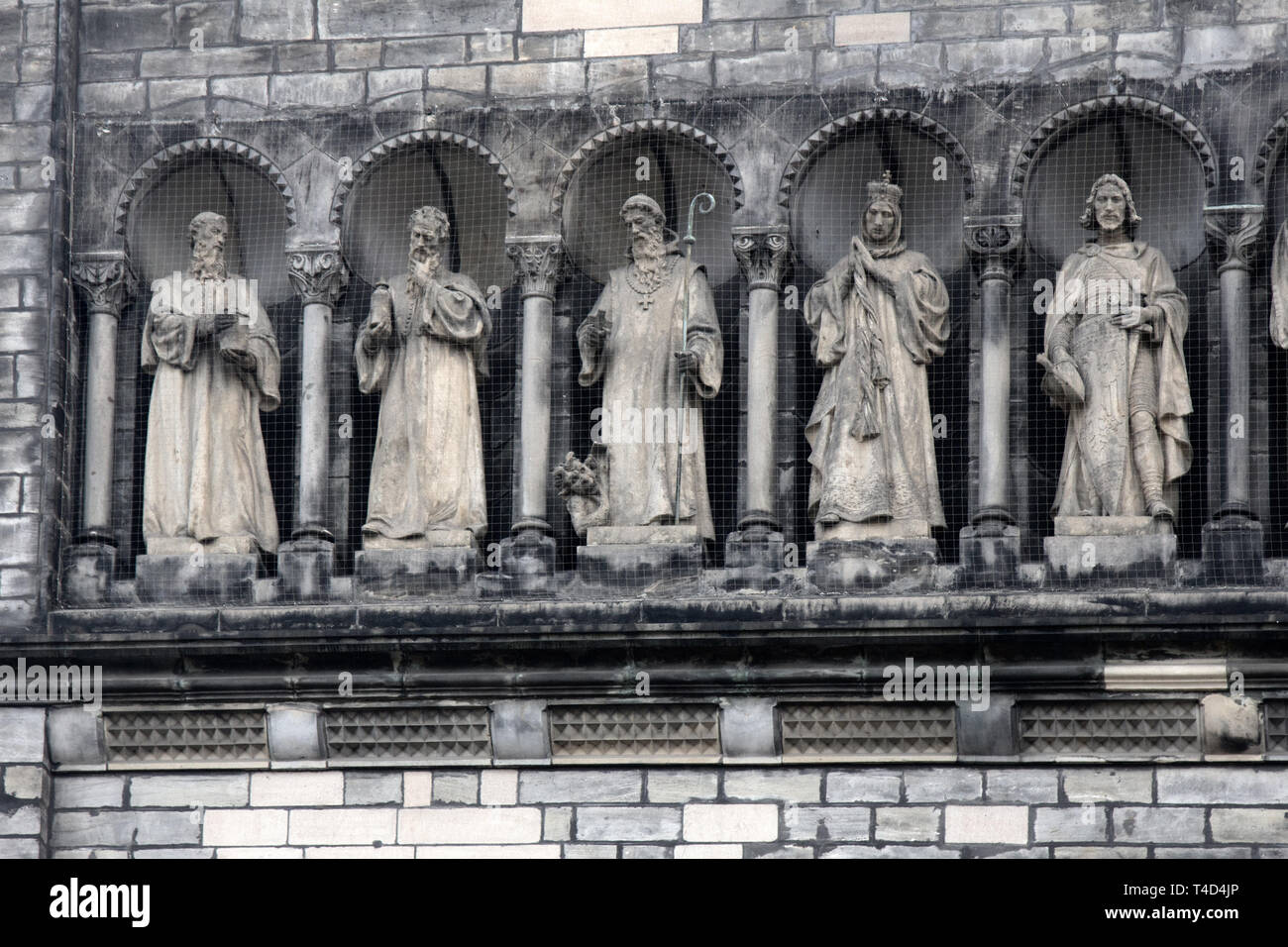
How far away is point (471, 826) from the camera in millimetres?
19172

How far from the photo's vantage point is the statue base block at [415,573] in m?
19.6

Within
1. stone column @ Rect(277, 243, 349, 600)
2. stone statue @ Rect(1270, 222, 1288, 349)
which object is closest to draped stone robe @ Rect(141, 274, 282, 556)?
stone column @ Rect(277, 243, 349, 600)

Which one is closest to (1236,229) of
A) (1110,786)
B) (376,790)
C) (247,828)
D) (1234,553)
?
(1234,553)

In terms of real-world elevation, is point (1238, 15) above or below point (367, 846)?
above

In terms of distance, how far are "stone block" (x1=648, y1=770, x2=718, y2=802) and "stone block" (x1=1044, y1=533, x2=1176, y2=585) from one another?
212cm

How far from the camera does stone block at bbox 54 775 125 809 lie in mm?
19547

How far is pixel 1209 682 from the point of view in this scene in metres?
18.7

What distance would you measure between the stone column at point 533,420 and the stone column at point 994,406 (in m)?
2.31

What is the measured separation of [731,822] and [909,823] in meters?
0.94

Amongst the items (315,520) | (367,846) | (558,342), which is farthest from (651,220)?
(367,846)

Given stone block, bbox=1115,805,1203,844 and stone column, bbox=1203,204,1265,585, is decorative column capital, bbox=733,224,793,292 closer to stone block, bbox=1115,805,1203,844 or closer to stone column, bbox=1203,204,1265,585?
stone column, bbox=1203,204,1265,585

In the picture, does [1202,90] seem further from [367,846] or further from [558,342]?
[367,846]

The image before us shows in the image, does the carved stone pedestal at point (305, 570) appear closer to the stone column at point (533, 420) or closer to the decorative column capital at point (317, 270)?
the stone column at point (533, 420)

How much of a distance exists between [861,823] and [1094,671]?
1459mm
